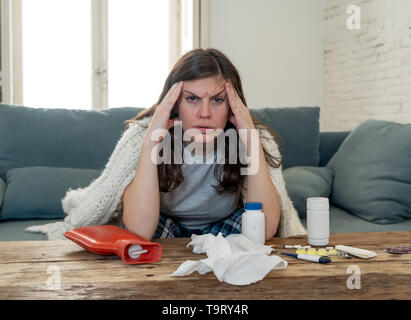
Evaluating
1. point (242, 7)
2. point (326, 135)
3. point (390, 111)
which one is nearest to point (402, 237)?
point (326, 135)

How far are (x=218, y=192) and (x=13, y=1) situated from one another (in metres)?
3.49

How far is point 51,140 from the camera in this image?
210cm

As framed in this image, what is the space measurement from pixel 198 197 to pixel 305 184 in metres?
0.70

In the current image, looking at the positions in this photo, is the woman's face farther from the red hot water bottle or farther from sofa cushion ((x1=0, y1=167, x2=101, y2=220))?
sofa cushion ((x1=0, y1=167, x2=101, y2=220))

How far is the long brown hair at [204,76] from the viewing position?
1296mm

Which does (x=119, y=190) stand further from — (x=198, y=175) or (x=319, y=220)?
(x=319, y=220)

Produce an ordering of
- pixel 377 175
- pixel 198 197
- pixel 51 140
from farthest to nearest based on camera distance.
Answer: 1. pixel 51 140
2. pixel 377 175
3. pixel 198 197

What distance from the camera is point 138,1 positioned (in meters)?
4.43

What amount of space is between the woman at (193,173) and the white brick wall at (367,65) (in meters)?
2.44

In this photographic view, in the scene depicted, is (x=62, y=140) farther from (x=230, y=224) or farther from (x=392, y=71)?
(x=392, y=71)

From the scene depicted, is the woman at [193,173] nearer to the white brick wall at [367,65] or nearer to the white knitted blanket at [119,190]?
the white knitted blanket at [119,190]

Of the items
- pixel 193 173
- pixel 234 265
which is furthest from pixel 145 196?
pixel 234 265

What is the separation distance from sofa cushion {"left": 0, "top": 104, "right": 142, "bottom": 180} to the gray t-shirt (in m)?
0.78

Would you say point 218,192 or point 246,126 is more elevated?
point 246,126
